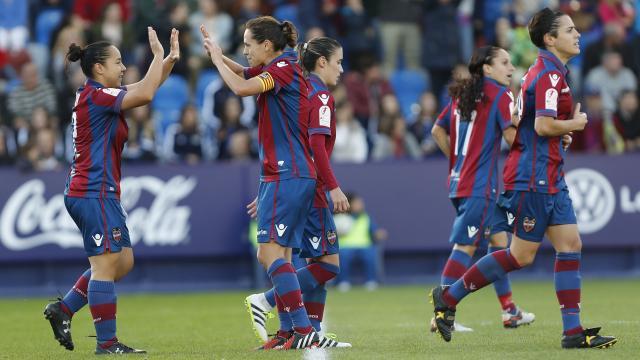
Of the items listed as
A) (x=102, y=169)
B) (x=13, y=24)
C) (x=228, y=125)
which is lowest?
(x=228, y=125)

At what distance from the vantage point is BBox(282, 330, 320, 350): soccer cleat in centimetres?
835

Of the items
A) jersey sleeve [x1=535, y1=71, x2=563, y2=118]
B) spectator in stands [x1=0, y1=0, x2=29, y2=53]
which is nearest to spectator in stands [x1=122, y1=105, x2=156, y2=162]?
spectator in stands [x1=0, y1=0, x2=29, y2=53]

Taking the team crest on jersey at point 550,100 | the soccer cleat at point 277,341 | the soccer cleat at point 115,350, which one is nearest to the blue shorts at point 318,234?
the soccer cleat at point 277,341

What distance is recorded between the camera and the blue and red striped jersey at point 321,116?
8.62 m

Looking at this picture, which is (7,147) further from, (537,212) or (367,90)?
(537,212)

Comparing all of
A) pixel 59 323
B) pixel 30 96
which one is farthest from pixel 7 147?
pixel 59 323

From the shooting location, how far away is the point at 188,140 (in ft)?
56.2

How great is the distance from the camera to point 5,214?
52.3 feet

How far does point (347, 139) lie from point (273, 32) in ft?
28.7

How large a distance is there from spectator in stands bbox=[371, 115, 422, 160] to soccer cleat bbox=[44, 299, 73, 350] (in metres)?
9.33

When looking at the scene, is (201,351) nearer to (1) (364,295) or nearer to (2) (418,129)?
(1) (364,295)

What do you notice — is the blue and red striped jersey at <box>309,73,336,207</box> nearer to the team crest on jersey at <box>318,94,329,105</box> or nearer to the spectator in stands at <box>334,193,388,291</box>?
the team crest on jersey at <box>318,94,329,105</box>

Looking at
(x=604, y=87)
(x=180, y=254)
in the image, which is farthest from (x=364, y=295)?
(x=604, y=87)

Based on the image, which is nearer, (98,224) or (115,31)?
(98,224)
